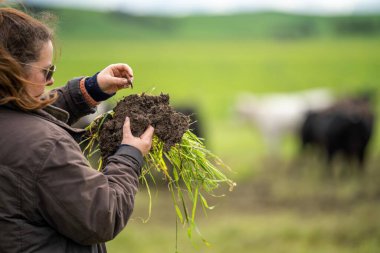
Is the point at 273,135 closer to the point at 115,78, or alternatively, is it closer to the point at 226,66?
the point at 115,78

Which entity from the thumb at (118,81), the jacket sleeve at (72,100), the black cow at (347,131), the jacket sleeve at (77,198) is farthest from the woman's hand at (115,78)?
the black cow at (347,131)

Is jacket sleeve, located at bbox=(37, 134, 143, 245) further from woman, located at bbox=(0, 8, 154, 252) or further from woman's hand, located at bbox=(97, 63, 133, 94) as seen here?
woman's hand, located at bbox=(97, 63, 133, 94)

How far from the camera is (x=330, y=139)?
12625mm

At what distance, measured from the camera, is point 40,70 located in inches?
84.6

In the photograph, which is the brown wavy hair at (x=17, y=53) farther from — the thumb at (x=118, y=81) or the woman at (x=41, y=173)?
the thumb at (x=118, y=81)

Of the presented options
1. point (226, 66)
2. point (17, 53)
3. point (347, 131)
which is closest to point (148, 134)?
point (17, 53)

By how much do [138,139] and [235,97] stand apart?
29.7 metres

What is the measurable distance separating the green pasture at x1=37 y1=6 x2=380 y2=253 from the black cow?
0.58 meters

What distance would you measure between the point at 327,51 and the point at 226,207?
39.0 meters

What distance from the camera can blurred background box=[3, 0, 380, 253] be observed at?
7406mm

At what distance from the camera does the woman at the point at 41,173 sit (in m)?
1.98

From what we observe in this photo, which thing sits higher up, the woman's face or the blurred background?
the woman's face

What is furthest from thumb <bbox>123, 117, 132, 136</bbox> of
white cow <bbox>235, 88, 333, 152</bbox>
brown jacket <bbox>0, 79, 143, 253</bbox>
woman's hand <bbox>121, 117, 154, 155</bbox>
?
white cow <bbox>235, 88, 333, 152</bbox>

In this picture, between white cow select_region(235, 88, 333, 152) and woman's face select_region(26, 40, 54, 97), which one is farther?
white cow select_region(235, 88, 333, 152)
